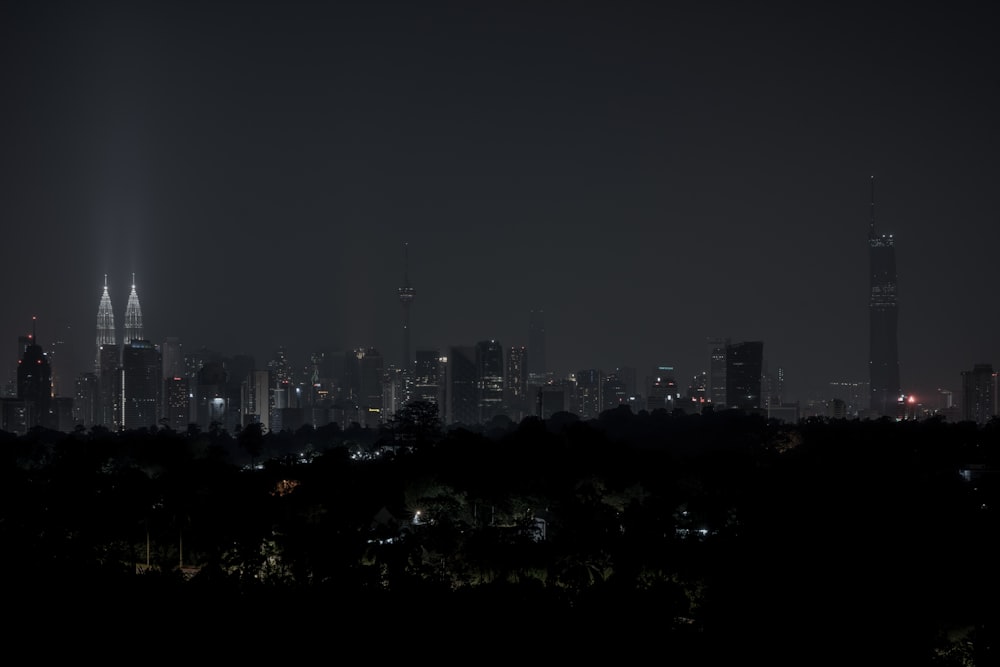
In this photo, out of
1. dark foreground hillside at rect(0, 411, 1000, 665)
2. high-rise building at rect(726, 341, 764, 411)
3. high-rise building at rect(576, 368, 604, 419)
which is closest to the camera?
dark foreground hillside at rect(0, 411, 1000, 665)

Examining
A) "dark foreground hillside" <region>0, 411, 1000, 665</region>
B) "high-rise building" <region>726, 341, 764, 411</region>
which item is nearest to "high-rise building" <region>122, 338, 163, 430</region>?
"high-rise building" <region>726, 341, 764, 411</region>

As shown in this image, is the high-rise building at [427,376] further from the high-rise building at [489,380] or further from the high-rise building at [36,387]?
the high-rise building at [36,387]

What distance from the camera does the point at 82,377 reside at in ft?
335

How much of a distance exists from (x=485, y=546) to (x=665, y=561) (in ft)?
8.91

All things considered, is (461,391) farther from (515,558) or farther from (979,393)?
(515,558)

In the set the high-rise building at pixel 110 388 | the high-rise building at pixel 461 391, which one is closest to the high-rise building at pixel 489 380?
the high-rise building at pixel 461 391

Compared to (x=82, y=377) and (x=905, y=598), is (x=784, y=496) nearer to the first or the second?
(x=905, y=598)

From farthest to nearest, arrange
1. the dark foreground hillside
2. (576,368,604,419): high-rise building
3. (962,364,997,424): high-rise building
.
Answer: (576,368,604,419): high-rise building, (962,364,997,424): high-rise building, the dark foreground hillside

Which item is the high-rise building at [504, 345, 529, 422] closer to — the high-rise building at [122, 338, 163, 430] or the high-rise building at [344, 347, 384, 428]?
the high-rise building at [344, 347, 384, 428]

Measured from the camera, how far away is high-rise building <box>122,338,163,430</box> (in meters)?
93.4

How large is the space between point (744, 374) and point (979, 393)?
67.4 feet

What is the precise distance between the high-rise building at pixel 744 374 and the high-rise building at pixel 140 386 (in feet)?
172

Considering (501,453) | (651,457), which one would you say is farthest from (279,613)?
(651,457)

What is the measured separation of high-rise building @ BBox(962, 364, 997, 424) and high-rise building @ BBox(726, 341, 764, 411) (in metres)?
18.1
